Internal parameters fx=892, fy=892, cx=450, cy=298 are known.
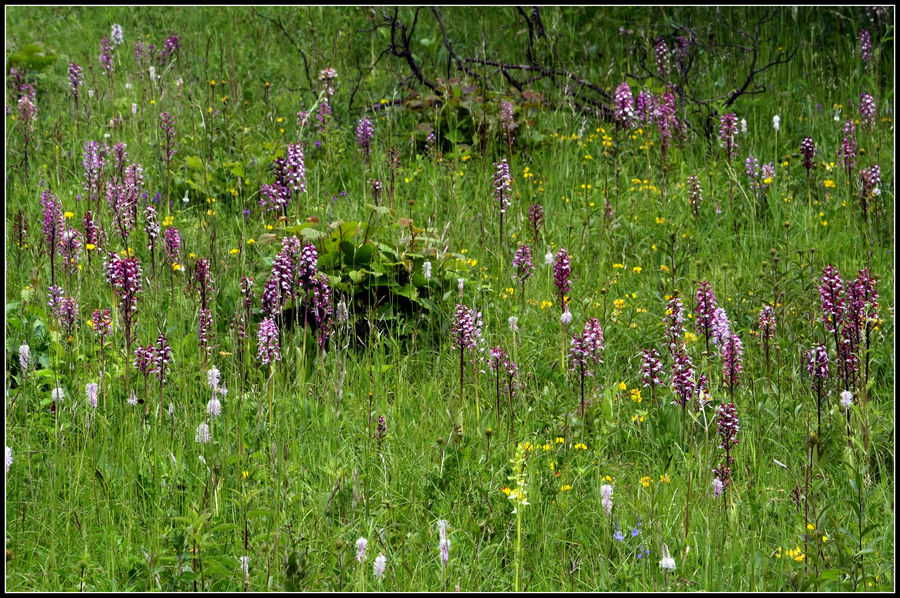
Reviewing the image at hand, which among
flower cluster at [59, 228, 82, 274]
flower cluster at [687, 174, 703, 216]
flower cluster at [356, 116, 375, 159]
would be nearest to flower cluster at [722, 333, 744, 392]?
flower cluster at [687, 174, 703, 216]

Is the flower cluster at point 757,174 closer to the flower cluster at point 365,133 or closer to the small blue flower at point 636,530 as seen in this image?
the flower cluster at point 365,133

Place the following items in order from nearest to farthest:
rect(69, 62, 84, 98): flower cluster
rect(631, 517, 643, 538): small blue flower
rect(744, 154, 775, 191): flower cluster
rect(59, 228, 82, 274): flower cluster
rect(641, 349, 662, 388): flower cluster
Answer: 1. rect(631, 517, 643, 538): small blue flower
2. rect(641, 349, 662, 388): flower cluster
3. rect(59, 228, 82, 274): flower cluster
4. rect(744, 154, 775, 191): flower cluster
5. rect(69, 62, 84, 98): flower cluster

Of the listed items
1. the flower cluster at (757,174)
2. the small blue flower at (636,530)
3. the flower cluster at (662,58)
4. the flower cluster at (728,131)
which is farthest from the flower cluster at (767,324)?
the flower cluster at (662,58)

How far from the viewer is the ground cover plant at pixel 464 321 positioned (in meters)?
2.61

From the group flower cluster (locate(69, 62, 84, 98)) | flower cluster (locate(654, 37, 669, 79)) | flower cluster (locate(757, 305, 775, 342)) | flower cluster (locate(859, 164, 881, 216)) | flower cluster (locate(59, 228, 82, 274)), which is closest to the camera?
flower cluster (locate(757, 305, 775, 342))

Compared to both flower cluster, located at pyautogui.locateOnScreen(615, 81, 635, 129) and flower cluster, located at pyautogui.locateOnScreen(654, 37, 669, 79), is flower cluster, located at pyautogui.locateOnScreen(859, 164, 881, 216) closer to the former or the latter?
flower cluster, located at pyautogui.locateOnScreen(615, 81, 635, 129)

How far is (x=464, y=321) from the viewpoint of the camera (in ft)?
11.2

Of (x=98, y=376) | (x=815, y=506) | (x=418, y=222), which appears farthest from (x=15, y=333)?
(x=815, y=506)

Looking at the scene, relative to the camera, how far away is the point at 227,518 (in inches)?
107

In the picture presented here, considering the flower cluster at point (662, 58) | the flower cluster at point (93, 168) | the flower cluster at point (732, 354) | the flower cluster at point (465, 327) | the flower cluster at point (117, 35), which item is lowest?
the flower cluster at point (732, 354)

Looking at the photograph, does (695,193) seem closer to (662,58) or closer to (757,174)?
(757,174)

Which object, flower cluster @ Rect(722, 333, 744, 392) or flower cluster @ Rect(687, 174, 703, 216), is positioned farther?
flower cluster @ Rect(687, 174, 703, 216)

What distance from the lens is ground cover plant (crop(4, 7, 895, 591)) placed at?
2605mm

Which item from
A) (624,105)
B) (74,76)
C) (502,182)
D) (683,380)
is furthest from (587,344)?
(74,76)
